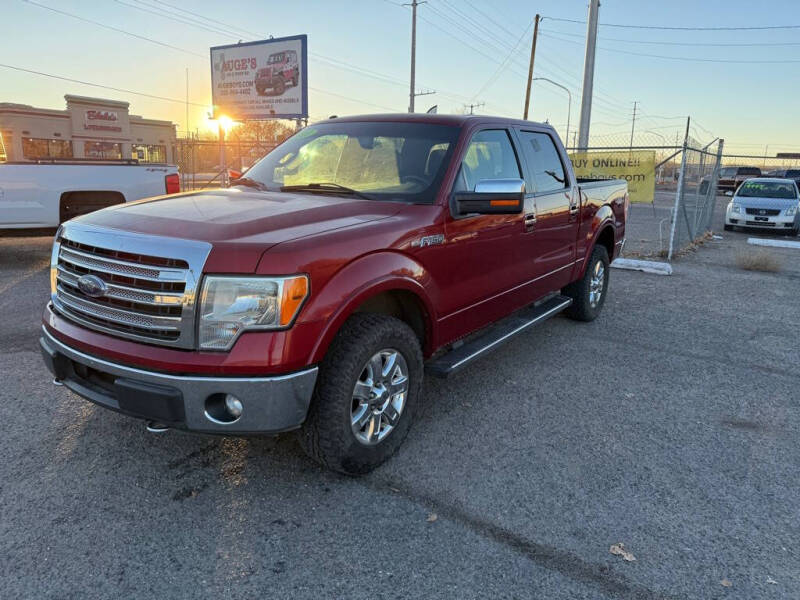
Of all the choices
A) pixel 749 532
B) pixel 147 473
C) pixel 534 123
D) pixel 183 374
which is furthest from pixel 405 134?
pixel 749 532

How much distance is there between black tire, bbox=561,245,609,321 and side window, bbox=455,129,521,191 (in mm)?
2014

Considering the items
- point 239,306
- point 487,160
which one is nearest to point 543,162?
point 487,160

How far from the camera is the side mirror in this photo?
3.48 meters

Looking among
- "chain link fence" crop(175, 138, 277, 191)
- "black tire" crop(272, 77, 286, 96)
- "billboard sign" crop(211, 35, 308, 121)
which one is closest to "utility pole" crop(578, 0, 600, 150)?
"chain link fence" crop(175, 138, 277, 191)

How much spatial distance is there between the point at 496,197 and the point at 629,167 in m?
9.84

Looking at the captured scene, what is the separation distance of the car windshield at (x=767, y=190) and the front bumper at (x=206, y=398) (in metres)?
17.5

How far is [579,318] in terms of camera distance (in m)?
6.40

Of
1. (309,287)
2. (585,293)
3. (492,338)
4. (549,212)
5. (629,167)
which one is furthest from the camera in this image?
(629,167)

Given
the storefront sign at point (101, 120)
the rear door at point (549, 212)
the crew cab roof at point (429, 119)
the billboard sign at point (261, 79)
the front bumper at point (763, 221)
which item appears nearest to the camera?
the crew cab roof at point (429, 119)

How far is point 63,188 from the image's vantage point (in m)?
8.07

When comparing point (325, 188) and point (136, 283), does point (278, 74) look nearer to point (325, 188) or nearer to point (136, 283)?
point (325, 188)

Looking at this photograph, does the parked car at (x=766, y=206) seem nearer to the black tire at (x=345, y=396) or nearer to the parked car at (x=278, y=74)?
the parked car at (x=278, y=74)

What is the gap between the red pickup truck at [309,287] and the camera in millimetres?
2602

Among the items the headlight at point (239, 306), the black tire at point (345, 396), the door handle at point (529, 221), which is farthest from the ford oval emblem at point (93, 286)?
the door handle at point (529, 221)
